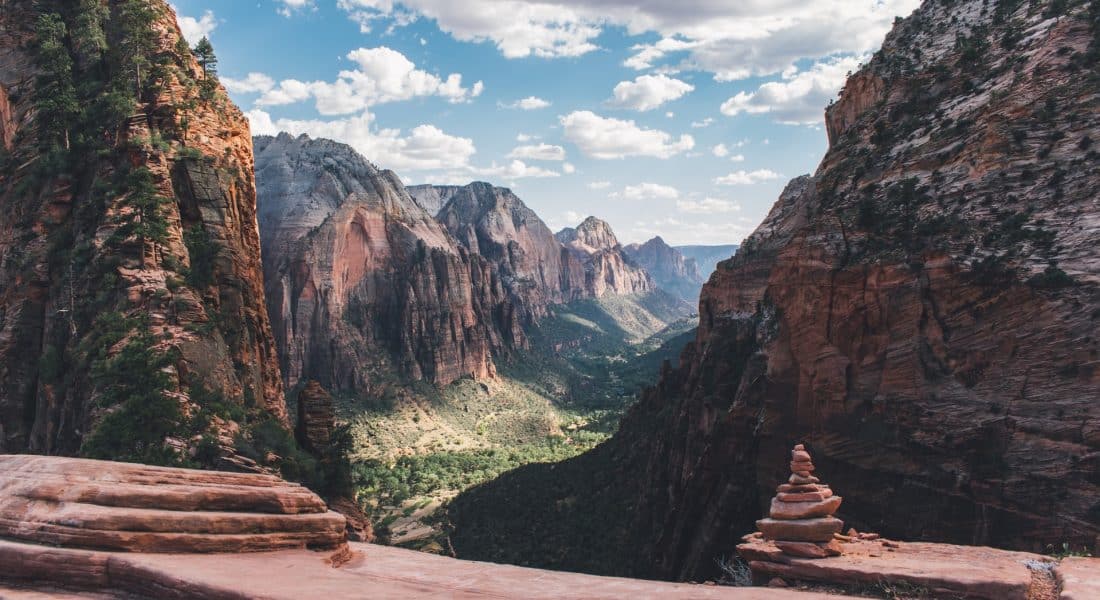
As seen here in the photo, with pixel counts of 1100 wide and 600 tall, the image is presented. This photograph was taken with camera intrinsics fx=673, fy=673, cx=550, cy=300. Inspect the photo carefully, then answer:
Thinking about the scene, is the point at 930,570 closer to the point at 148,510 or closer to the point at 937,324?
the point at 148,510

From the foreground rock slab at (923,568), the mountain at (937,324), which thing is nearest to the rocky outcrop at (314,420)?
the mountain at (937,324)

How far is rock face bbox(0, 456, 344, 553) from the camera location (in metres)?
11.4

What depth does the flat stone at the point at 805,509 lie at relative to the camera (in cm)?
1567

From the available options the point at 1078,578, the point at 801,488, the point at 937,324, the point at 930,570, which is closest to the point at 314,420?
the point at 801,488

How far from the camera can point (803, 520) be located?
15742mm

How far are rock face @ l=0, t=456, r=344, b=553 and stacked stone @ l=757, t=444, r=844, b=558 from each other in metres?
10.1

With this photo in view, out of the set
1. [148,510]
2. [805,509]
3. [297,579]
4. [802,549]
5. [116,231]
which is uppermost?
[116,231]

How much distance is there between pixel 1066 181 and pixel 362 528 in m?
35.3

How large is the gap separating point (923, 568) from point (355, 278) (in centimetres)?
11083

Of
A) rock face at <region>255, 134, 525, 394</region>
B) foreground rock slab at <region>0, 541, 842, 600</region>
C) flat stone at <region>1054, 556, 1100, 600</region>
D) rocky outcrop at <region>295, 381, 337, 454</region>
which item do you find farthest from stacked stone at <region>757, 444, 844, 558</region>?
rock face at <region>255, 134, 525, 394</region>

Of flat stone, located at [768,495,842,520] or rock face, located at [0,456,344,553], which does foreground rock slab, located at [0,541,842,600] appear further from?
flat stone, located at [768,495,842,520]

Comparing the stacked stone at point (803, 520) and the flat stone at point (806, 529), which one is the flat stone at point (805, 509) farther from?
the flat stone at point (806, 529)

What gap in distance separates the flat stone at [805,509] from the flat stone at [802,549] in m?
0.72

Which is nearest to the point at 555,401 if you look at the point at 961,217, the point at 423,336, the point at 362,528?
the point at 423,336
